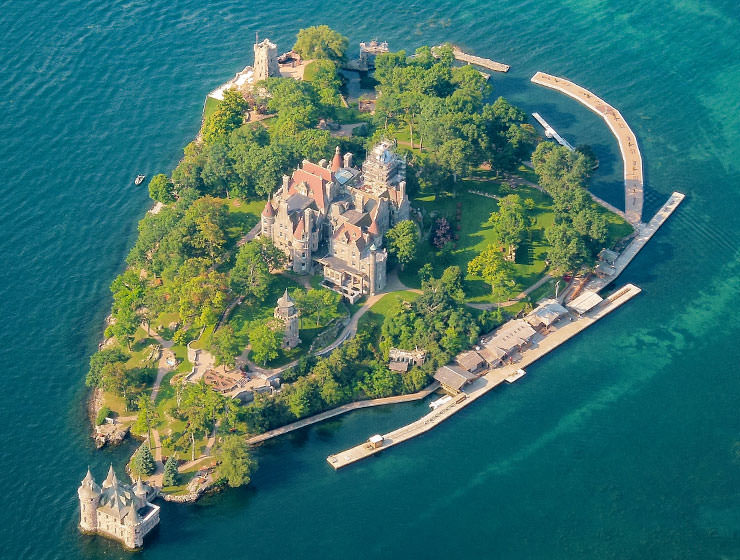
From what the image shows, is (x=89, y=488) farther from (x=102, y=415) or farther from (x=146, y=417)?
(x=102, y=415)

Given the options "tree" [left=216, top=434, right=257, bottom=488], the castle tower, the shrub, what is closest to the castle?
the castle tower

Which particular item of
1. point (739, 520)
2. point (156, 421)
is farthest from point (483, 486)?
point (156, 421)

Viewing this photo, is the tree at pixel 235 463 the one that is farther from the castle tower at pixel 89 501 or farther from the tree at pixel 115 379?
the tree at pixel 115 379

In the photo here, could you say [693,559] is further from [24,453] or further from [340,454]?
[24,453]

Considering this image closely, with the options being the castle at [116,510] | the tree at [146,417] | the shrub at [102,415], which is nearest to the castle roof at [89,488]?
the castle at [116,510]

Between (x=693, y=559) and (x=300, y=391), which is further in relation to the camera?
(x=300, y=391)

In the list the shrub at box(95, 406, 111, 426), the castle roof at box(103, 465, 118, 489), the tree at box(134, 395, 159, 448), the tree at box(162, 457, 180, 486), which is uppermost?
the castle roof at box(103, 465, 118, 489)

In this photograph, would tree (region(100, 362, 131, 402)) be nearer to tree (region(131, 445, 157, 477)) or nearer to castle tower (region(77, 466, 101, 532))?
tree (region(131, 445, 157, 477))
